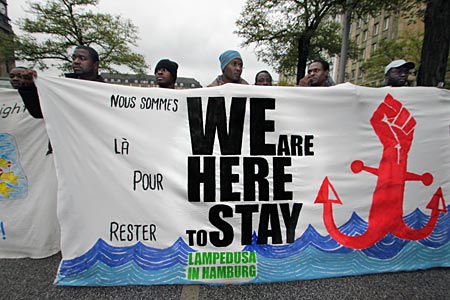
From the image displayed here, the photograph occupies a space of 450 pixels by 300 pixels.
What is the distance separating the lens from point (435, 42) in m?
3.48

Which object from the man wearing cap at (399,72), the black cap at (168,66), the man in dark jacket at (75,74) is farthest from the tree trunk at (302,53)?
the man in dark jacket at (75,74)

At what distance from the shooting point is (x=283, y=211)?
211 cm

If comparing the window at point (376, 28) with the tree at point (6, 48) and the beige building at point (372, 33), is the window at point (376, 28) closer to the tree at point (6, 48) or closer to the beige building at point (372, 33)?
the beige building at point (372, 33)

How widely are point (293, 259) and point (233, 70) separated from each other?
2131 millimetres

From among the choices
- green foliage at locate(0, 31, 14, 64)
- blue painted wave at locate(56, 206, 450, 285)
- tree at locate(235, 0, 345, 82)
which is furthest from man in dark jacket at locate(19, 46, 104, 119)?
green foliage at locate(0, 31, 14, 64)

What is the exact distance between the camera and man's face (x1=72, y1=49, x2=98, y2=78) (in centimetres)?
235

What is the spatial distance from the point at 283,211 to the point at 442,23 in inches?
146

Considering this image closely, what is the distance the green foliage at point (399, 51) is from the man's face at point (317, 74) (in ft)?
73.4

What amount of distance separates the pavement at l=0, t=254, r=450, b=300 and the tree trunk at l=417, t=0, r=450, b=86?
289 centimetres

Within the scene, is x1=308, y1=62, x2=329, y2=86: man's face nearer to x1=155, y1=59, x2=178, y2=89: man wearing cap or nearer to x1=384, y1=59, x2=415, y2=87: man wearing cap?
x1=384, y1=59, x2=415, y2=87: man wearing cap

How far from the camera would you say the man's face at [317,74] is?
277 cm

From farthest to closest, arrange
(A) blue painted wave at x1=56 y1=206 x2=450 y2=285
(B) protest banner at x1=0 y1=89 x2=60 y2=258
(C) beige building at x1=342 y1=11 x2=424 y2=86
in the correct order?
(C) beige building at x1=342 y1=11 x2=424 y2=86, (B) protest banner at x1=0 y1=89 x2=60 y2=258, (A) blue painted wave at x1=56 y1=206 x2=450 y2=285

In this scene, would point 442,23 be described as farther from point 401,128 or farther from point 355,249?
point 355,249

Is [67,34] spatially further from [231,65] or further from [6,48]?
[231,65]
